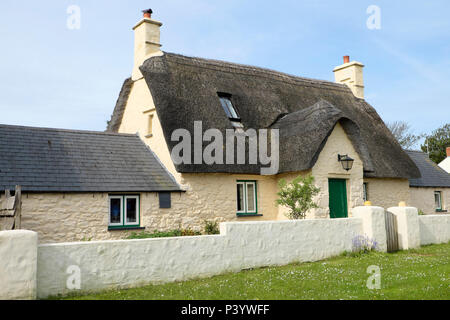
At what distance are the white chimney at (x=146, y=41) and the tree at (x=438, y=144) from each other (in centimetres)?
3210

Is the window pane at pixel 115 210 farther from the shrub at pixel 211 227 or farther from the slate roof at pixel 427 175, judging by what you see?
the slate roof at pixel 427 175

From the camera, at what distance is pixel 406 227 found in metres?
12.1

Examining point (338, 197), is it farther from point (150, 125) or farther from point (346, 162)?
point (150, 125)

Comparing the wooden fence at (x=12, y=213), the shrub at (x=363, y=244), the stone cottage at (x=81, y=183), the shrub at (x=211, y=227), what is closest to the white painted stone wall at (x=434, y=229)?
the shrub at (x=363, y=244)

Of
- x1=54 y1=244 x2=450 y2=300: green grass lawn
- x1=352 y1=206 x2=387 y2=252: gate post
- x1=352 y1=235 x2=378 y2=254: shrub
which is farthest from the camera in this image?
x1=352 y1=206 x2=387 y2=252: gate post

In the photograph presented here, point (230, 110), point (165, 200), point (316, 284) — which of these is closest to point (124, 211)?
point (165, 200)

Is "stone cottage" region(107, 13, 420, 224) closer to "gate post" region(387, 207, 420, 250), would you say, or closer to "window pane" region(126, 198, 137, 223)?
"window pane" region(126, 198, 137, 223)

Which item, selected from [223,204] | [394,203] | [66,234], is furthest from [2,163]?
[394,203]

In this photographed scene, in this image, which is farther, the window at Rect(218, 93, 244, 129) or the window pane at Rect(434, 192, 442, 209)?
the window pane at Rect(434, 192, 442, 209)

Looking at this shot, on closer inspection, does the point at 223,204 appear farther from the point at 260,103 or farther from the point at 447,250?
the point at 447,250

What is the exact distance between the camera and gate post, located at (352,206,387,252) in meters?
11.2

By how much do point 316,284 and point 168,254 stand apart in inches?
112

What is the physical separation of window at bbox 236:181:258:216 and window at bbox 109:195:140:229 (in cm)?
363

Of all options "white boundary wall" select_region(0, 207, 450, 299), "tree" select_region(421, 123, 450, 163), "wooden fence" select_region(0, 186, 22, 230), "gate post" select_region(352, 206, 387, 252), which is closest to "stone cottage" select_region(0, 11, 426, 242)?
"wooden fence" select_region(0, 186, 22, 230)
